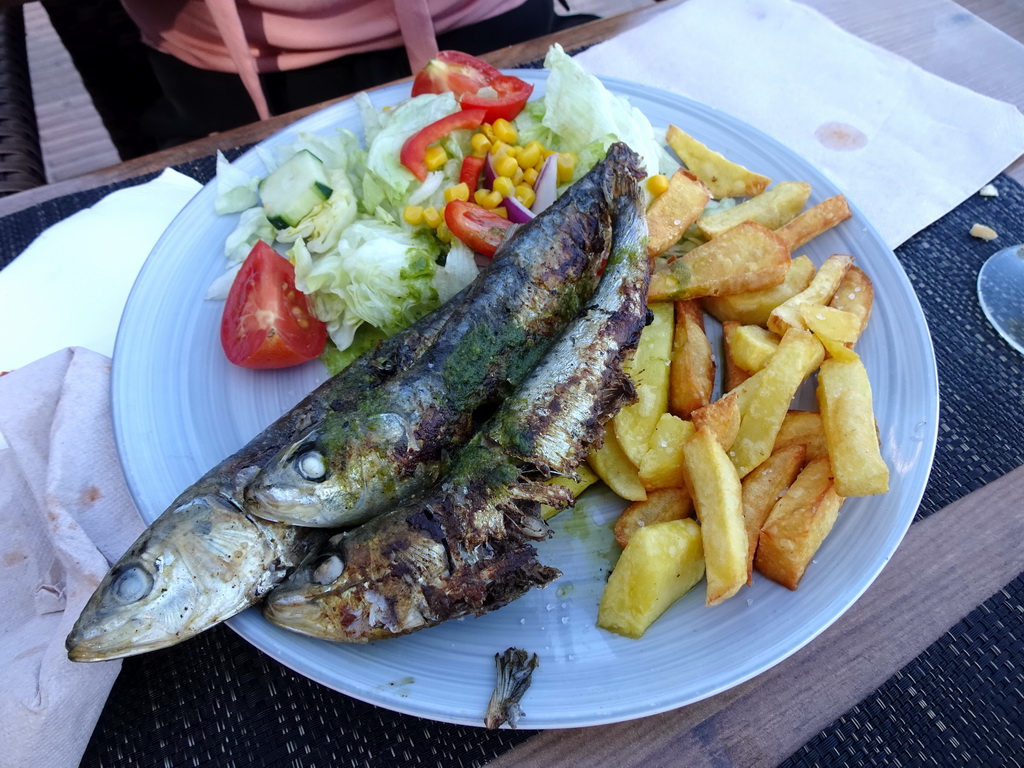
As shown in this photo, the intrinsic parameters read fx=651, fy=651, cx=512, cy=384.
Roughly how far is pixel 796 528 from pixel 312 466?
125 cm

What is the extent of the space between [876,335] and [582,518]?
4.15 ft

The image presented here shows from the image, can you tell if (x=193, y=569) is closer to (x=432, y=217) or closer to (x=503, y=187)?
(x=432, y=217)

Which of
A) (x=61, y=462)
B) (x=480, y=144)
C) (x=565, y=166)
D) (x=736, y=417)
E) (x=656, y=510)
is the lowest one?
(x=656, y=510)

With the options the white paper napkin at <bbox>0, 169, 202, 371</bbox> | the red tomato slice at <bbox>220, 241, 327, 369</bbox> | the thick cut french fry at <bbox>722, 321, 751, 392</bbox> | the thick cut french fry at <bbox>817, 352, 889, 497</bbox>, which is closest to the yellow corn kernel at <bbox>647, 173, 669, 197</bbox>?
the thick cut french fry at <bbox>722, 321, 751, 392</bbox>

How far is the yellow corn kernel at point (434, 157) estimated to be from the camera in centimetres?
273

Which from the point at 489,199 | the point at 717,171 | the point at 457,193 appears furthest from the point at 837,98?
the point at 457,193

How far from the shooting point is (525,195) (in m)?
2.68

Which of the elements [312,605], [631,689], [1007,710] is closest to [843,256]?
[1007,710]

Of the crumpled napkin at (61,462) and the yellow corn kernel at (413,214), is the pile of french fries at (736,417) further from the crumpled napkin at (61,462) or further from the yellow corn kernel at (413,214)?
the crumpled napkin at (61,462)

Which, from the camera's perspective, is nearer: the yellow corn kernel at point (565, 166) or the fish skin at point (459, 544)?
the fish skin at point (459, 544)

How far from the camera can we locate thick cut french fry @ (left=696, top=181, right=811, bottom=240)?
243 cm

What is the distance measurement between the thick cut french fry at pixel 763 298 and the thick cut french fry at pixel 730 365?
0.05 meters

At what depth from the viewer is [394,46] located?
3.59 meters

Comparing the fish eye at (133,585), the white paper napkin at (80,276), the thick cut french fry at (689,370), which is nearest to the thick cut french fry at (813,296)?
the thick cut french fry at (689,370)
